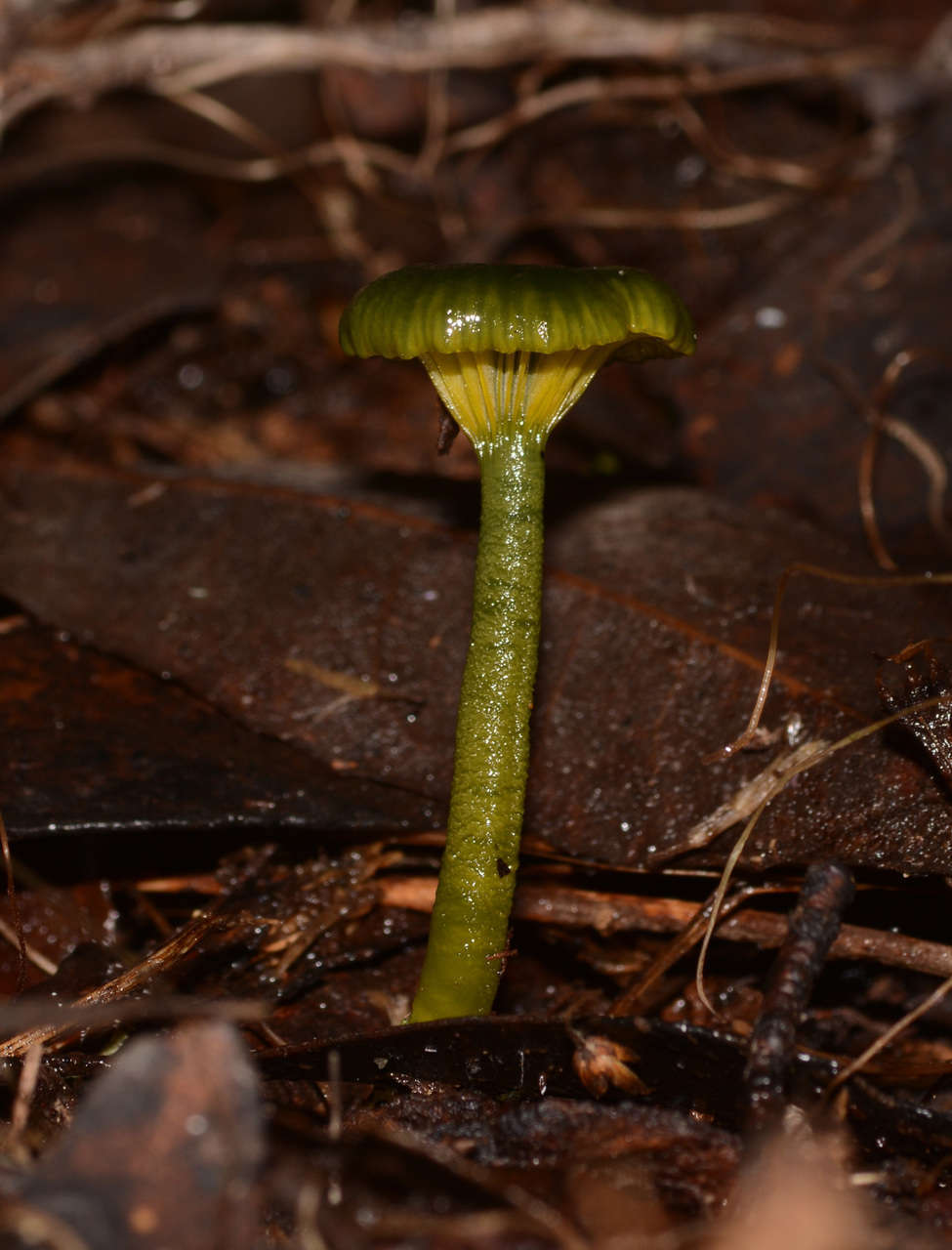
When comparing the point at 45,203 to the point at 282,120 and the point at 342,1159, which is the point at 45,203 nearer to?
the point at 282,120

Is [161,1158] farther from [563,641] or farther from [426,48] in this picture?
[426,48]

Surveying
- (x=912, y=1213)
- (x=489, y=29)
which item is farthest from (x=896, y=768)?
(x=489, y=29)

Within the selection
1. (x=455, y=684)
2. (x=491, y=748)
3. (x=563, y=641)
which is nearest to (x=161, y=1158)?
(x=491, y=748)

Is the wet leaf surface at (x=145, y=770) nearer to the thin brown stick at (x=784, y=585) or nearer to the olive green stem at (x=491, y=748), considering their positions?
the olive green stem at (x=491, y=748)

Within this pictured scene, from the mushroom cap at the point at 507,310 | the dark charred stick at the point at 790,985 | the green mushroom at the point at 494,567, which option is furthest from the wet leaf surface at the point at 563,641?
the mushroom cap at the point at 507,310

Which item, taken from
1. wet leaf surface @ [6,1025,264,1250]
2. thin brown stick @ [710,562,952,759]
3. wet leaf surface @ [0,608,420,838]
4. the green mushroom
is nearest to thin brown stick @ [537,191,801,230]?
thin brown stick @ [710,562,952,759]
